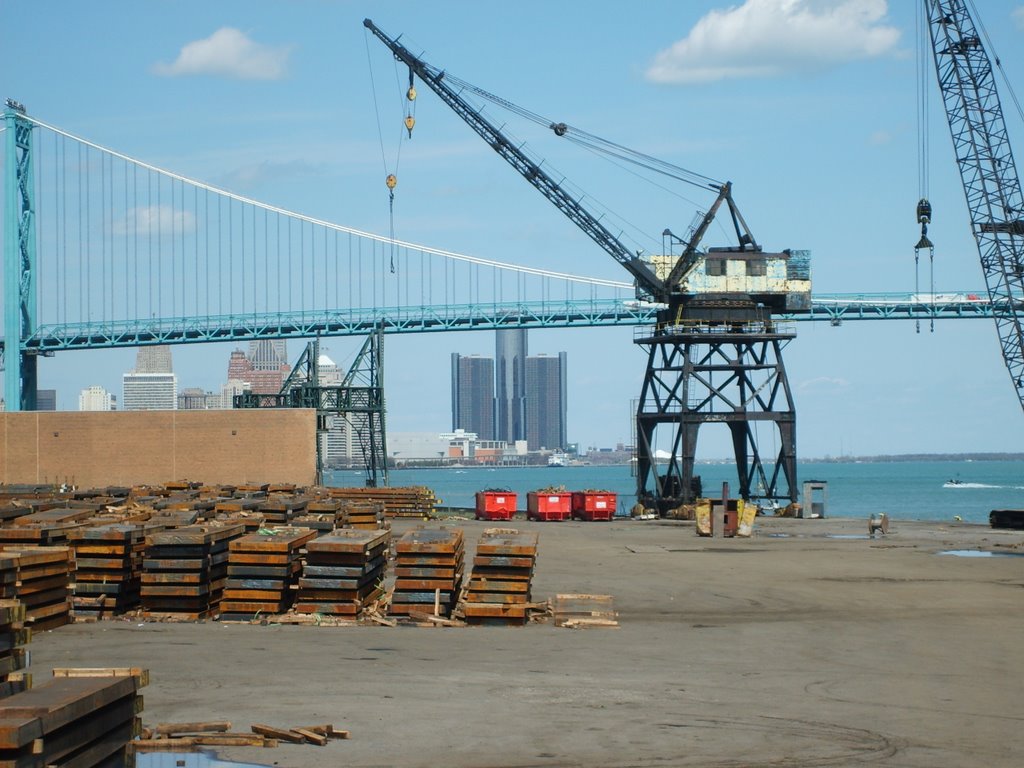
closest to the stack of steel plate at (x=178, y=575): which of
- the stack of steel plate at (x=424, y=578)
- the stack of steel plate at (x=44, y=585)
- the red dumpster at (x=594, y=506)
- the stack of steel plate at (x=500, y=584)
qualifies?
the stack of steel plate at (x=44, y=585)

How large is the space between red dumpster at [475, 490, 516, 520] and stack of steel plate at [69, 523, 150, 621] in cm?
3490

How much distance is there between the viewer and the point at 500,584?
21734mm

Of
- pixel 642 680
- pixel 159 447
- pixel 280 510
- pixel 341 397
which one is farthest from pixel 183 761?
pixel 341 397

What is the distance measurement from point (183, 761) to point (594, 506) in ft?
149

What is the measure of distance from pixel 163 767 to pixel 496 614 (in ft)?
35.4

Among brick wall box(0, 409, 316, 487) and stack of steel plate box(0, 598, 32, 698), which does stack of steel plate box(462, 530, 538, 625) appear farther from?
brick wall box(0, 409, 316, 487)

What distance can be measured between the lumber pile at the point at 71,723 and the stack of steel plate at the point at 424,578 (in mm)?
11671

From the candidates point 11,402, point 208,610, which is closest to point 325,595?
point 208,610

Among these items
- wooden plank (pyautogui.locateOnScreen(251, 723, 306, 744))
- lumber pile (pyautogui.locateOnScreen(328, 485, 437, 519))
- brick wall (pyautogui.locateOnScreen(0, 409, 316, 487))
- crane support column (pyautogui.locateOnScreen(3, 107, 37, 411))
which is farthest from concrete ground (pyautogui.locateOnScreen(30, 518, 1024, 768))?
crane support column (pyautogui.locateOnScreen(3, 107, 37, 411))

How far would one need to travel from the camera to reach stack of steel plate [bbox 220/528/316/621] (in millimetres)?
21016

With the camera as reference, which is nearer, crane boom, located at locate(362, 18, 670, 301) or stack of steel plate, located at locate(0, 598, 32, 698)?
stack of steel plate, located at locate(0, 598, 32, 698)

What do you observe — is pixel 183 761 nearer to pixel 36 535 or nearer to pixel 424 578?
pixel 424 578

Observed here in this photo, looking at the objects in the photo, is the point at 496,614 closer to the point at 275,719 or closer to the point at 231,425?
the point at 275,719

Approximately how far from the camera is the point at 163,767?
10773mm
